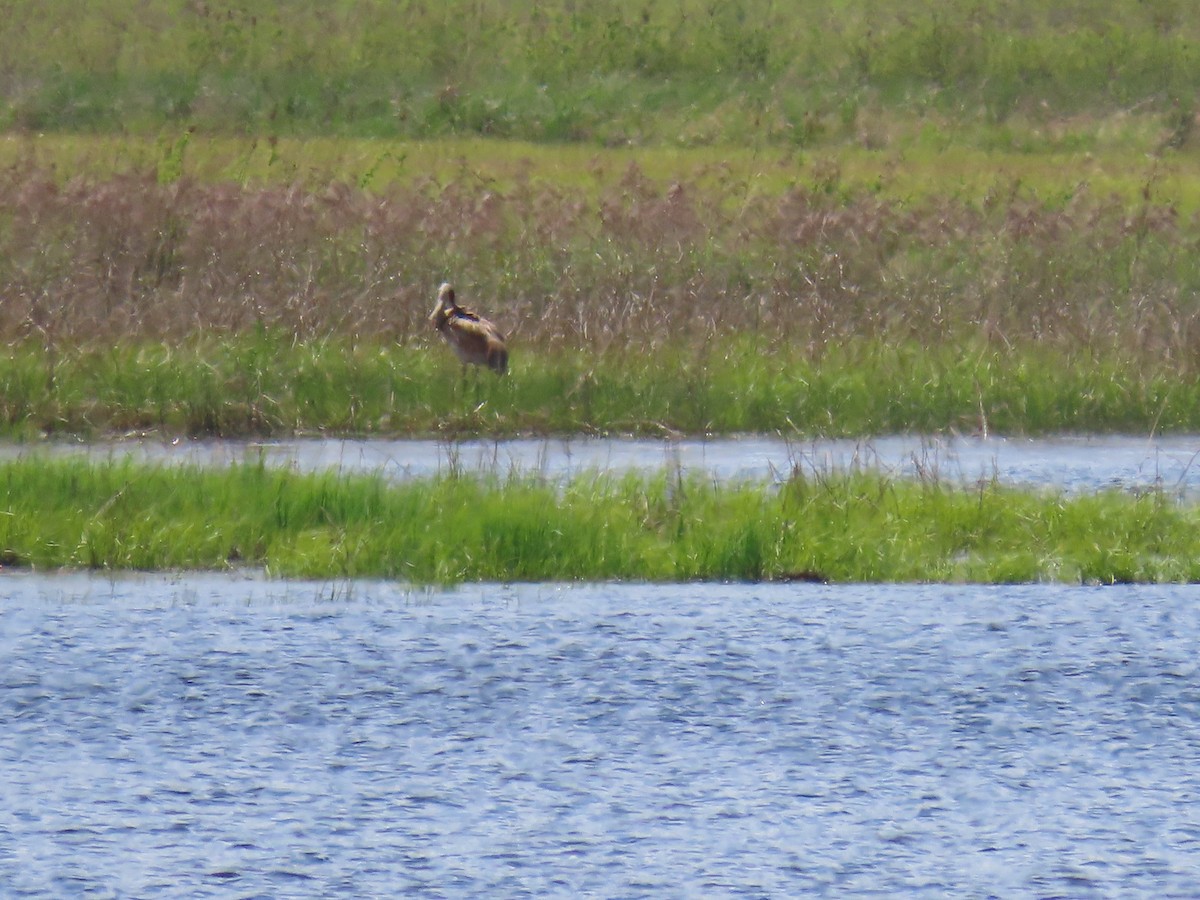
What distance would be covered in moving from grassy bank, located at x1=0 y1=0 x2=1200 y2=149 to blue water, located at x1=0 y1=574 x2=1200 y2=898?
19.2 metres

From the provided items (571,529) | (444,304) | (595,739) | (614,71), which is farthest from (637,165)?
(595,739)

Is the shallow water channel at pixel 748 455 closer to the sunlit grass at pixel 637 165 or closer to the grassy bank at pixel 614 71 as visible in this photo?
the sunlit grass at pixel 637 165

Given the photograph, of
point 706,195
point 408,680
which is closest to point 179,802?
point 408,680

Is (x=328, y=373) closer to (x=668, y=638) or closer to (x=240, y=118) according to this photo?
(x=668, y=638)

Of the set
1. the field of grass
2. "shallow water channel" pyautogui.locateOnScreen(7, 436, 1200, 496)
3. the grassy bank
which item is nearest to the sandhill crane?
the field of grass

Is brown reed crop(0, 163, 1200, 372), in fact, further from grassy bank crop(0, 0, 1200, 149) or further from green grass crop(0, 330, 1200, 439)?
grassy bank crop(0, 0, 1200, 149)

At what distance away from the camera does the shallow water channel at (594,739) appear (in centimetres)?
611

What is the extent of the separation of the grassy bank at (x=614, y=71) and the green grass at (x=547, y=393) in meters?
13.4

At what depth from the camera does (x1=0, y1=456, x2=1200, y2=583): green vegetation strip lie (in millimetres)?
9898

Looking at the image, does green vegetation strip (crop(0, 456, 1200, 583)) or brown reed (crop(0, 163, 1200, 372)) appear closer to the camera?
green vegetation strip (crop(0, 456, 1200, 583))

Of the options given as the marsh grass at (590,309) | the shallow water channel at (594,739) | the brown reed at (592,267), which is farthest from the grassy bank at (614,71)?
the shallow water channel at (594,739)

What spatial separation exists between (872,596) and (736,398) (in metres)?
4.94

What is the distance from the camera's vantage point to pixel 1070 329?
51.6 feet

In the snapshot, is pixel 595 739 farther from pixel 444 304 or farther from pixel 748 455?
pixel 444 304
